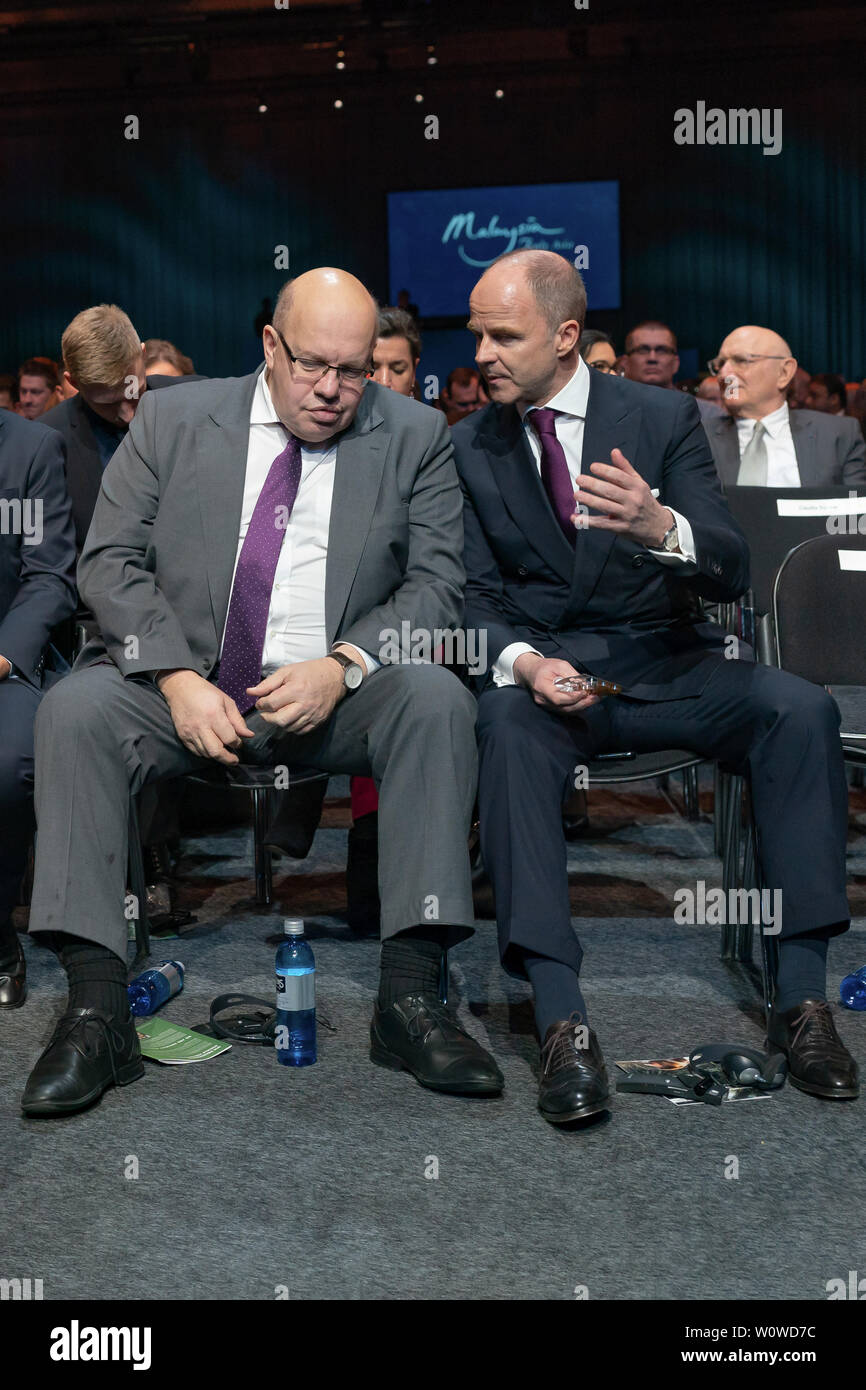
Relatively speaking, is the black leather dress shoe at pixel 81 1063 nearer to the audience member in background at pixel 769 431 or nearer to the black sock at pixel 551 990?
the black sock at pixel 551 990

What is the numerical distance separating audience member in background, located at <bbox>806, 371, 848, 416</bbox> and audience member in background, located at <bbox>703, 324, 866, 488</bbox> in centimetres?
359

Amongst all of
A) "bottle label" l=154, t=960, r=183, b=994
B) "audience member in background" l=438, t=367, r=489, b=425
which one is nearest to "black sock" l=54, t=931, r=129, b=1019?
"bottle label" l=154, t=960, r=183, b=994

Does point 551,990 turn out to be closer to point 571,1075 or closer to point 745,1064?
point 571,1075

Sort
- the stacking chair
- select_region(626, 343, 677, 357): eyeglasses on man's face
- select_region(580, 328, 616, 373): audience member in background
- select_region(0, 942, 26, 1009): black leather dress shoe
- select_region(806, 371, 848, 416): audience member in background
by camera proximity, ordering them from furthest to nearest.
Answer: select_region(806, 371, 848, 416): audience member in background < select_region(626, 343, 677, 357): eyeglasses on man's face < select_region(580, 328, 616, 373): audience member in background < the stacking chair < select_region(0, 942, 26, 1009): black leather dress shoe

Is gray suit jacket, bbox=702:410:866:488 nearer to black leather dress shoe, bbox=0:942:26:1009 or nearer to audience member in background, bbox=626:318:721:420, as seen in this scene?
audience member in background, bbox=626:318:721:420

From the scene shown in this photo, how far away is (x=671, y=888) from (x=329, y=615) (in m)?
1.13

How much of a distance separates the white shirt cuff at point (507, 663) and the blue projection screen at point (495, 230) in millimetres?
8078

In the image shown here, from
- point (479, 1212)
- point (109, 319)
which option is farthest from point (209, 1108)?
point (109, 319)

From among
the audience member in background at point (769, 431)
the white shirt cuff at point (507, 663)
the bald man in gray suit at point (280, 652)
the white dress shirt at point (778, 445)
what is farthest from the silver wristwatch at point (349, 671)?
the white dress shirt at point (778, 445)

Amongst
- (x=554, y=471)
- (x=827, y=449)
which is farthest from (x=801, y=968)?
(x=827, y=449)

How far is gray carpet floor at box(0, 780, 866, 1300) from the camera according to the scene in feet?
4.68

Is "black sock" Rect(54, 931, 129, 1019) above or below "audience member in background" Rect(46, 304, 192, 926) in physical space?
below

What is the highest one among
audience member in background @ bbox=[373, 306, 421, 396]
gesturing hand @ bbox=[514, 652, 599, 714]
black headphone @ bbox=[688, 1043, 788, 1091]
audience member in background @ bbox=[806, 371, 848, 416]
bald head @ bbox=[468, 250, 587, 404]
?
audience member in background @ bbox=[806, 371, 848, 416]

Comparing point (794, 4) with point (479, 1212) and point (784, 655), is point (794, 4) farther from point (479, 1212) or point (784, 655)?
point (479, 1212)
